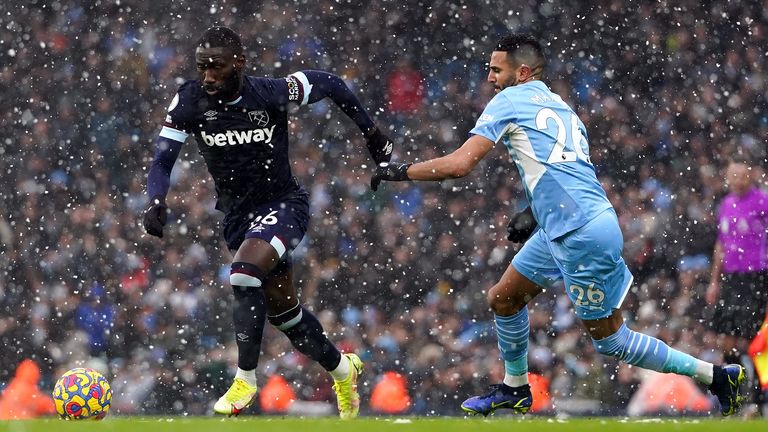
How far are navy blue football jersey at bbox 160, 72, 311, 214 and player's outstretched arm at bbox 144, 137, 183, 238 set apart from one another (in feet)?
0.21

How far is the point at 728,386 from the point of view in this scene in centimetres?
602

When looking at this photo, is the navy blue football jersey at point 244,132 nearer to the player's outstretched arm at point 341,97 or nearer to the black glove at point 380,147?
the player's outstretched arm at point 341,97

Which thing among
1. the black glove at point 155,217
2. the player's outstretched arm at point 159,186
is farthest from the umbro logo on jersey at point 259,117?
the black glove at point 155,217

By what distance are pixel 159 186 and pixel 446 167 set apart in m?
1.56

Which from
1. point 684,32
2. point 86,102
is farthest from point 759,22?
point 86,102

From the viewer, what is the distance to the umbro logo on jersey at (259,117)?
6.74 meters

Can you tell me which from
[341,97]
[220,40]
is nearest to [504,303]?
[341,97]

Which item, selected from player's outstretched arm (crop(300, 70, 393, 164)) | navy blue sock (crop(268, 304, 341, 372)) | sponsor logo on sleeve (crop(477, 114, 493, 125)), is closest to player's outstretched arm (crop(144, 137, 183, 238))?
player's outstretched arm (crop(300, 70, 393, 164))

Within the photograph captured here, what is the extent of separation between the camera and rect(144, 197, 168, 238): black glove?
6284 millimetres

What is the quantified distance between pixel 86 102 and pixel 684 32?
184 inches

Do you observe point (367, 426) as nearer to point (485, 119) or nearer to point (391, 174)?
point (391, 174)

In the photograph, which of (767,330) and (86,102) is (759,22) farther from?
(86,102)

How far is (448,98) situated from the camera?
33.5 ft

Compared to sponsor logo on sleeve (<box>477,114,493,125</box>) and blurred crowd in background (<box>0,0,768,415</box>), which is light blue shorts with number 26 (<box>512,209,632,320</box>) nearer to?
sponsor logo on sleeve (<box>477,114,493,125</box>)
